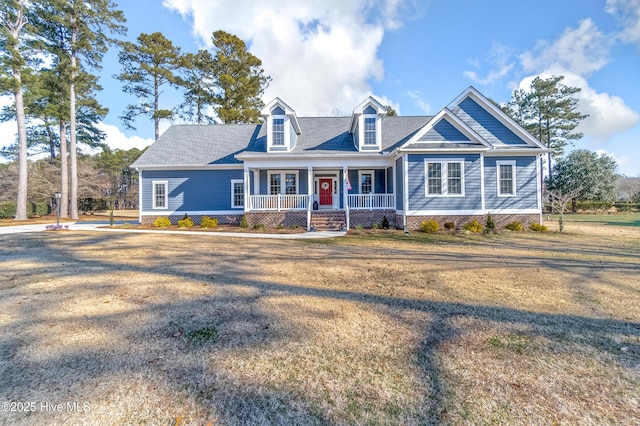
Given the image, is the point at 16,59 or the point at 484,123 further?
the point at 16,59

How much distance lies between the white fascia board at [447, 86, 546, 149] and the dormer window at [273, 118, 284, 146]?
9.14 metres

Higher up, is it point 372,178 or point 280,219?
point 372,178

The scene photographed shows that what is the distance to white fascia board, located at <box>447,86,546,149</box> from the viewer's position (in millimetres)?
15859

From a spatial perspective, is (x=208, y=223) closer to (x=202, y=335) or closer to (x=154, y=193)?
(x=154, y=193)

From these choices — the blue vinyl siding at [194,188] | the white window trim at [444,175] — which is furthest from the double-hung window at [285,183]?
the white window trim at [444,175]

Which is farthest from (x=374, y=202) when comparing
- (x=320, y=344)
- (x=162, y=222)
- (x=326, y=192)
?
(x=320, y=344)

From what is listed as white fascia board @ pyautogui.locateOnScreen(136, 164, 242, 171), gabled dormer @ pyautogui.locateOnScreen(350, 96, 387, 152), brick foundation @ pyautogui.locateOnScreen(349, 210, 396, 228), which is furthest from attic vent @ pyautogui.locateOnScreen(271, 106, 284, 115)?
brick foundation @ pyautogui.locateOnScreen(349, 210, 396, 228)

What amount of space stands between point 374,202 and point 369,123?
4.49m

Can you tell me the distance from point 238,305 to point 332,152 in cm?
1346

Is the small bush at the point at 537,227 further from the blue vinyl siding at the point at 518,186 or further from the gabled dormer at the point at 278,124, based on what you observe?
the gabled dormer at the point at 278,124

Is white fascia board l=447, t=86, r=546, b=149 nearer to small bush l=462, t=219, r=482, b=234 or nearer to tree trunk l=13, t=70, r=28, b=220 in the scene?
small bush l=462, t=219, r=482, b=234

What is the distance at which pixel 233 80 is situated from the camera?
97.2 ft

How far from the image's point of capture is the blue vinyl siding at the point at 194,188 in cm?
1827

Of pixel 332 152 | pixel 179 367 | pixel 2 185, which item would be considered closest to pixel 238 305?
pixel 179 367
